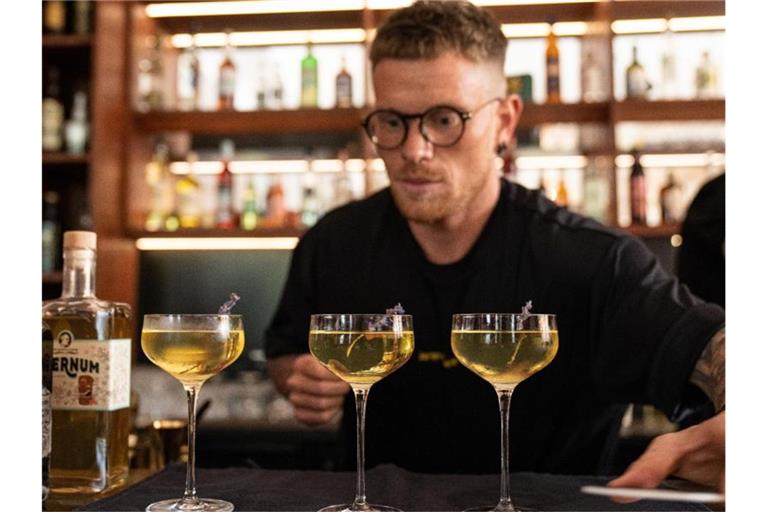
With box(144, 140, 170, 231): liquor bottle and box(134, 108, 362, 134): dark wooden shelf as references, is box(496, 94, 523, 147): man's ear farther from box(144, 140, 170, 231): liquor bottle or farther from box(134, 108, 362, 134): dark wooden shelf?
box(144, 140, 170, 231): liquor bottle

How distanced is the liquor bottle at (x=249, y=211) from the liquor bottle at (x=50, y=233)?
0.77 meters

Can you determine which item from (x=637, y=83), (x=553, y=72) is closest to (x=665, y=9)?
(x=637, y=83)

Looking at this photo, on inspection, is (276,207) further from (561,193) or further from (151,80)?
(561,193)

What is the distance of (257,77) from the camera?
3.81 meters

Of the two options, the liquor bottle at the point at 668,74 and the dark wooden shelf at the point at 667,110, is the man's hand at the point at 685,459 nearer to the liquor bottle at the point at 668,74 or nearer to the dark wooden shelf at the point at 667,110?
the dark wooden shelf at the point at 667,110

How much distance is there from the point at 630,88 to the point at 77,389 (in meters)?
2.82

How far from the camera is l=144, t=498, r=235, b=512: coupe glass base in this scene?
95cm

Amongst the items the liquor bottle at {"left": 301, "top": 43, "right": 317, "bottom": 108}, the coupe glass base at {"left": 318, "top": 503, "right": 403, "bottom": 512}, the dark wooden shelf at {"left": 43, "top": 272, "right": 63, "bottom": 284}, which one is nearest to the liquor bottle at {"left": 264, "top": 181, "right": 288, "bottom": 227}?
the liquor bottle at {"left": 301, "top": 43, "right": 317, "bottom": 108}

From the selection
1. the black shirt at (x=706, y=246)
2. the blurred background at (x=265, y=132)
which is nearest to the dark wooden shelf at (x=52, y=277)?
the blurred background at (x=265, y=132)

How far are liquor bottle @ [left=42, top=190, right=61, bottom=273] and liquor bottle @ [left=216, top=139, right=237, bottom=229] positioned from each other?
67 centimetres

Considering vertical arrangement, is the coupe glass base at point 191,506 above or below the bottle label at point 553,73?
below

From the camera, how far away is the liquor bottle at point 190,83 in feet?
12.0
